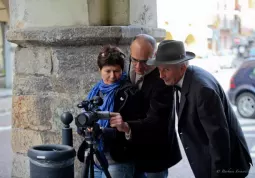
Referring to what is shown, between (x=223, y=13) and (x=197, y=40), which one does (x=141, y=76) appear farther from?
(x=223, y=13)

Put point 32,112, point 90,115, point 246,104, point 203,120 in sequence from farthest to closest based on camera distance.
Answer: point 246,104 < point 32,112 < point 203,120 < point 90,115

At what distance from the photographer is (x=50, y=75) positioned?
341 centimetres

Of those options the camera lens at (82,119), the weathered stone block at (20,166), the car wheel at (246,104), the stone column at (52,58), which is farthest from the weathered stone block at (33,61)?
the car wheel at (246,104)

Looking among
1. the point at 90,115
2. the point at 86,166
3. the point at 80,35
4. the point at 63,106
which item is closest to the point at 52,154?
the point at 86,166

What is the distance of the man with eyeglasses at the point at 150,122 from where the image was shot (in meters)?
2.68

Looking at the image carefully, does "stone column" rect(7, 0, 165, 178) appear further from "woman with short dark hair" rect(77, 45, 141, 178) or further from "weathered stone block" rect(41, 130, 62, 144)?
"woman with short dark hair" rect(77, 45, 141, 178)

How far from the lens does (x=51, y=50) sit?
3389 mm

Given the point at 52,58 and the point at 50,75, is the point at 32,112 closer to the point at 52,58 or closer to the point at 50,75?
the point at 50,75

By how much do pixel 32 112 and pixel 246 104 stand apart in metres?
7.94

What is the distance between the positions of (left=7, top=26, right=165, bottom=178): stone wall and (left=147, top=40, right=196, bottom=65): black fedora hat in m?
0.67

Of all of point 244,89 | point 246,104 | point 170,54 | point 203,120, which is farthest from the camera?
point 246,104

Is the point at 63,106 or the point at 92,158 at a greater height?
the point at 63,106

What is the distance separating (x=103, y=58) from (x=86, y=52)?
2.06 feet

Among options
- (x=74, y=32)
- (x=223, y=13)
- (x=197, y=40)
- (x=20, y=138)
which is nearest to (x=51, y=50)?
(x=74, y=32)
